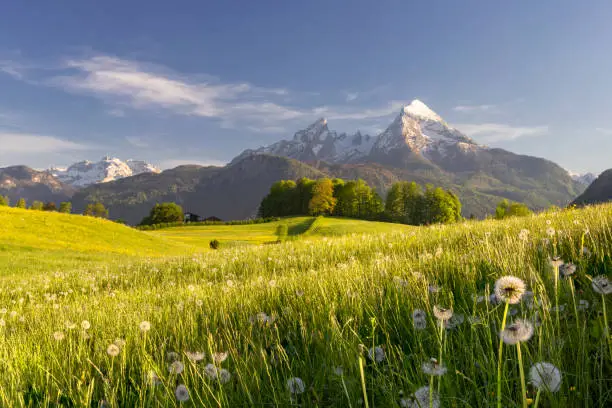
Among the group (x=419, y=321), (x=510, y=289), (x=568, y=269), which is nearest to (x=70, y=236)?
(x=419, y=321)

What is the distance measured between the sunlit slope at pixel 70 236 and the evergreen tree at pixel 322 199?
5625cm

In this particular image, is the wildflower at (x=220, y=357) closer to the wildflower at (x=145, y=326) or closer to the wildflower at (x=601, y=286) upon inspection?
the wildflower at (x=145, y=326)

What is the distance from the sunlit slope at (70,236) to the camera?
34.1 metres

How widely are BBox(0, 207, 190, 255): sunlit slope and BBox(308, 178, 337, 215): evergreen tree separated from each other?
185ft

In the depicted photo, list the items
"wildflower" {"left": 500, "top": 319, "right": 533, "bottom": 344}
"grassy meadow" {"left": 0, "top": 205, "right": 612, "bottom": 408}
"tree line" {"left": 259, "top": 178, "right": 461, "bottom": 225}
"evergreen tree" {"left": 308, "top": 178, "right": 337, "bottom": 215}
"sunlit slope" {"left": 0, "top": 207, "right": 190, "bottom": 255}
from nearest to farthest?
1. "wildflower" {"left": 500, "top": 319, "right": 533, "bottom": 344}
2. "grassy meadow" {"left": 0, "top": 205, "right": 612, "bottom": 408}
3. "sunlit slope" {"left": 0, "top": 207, "right": 190, "bottom": 255}
4. "tree line" {"left": 259, "top": 178, "right": 461, "bottom": 225}
5. "evergreen tree" {"left": 308, "top": 178, "right": 337, "bottom": 215}

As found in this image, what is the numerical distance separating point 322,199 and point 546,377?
331 ft

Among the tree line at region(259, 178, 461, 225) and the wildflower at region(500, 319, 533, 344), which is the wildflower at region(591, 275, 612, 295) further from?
the tree line at region(259, 178, 461, 225)

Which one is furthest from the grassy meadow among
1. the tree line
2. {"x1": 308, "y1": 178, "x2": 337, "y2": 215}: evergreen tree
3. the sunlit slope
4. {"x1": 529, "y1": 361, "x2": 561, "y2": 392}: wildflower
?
the tree line

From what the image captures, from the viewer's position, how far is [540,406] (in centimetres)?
137

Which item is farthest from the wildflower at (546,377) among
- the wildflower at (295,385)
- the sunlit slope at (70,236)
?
the sunlit slope at (70,236)

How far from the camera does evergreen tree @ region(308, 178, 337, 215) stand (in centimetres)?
10138

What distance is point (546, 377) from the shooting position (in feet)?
3.87

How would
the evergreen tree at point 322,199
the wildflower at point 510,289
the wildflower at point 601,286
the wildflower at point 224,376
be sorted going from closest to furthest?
the wildflower at point 510,289 → the wildflower at point 601,286 → the wildflower at point 224,376 → the evergreen tree at point 322,199

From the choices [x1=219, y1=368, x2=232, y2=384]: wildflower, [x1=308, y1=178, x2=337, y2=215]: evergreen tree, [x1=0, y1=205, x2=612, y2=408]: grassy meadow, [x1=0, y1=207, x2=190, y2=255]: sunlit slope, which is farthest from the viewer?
[x1=308, y1=178, x2=337, y2=215]: evergreen tree
